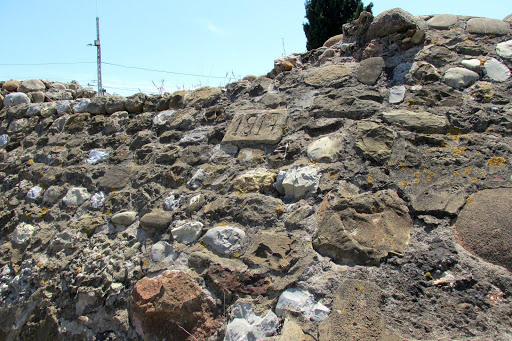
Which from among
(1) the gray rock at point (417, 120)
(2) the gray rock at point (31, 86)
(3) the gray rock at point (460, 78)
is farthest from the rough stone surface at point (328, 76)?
(2) the gray rock at point (31, 86)

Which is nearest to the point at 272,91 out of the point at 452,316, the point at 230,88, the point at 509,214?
the point at 230,88

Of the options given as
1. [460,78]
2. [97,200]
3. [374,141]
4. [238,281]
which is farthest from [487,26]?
[97,200]

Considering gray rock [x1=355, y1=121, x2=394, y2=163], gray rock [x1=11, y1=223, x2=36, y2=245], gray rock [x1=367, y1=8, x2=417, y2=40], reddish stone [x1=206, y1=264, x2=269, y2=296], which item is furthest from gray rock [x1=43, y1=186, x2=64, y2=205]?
gray rock [x1=367, y1=8, x2=417, y2=40]

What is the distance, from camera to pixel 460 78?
2297mm

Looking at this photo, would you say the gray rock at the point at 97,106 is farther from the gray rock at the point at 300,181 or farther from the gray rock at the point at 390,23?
the gray rock at the point at 390,23

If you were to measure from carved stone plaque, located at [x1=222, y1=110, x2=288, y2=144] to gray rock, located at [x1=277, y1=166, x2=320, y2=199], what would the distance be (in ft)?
1.14

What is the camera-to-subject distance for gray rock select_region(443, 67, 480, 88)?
229 centimetres

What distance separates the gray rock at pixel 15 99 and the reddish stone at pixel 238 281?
3.13 metres

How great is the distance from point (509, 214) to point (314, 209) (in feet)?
2.66

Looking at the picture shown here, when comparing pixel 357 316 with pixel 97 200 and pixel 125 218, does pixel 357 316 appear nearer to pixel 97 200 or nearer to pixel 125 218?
pixel 125 218

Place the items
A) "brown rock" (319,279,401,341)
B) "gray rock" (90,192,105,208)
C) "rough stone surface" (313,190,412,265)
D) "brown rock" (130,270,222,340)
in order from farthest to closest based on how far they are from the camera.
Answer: "gray rock" (90,192,105,208) → "brown rock" (130,270,222,340) → "rough stone surface" (313,190,412,265) → "brown rock" (319,279,401,341)

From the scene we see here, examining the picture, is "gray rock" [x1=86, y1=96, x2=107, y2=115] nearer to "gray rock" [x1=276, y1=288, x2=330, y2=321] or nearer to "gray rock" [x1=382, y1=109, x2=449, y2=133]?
"gray rock" [x1=382, y1=109, x2=449, y2=133]

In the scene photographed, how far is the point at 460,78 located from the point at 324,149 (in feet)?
2.89

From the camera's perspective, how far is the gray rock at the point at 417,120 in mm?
2107
